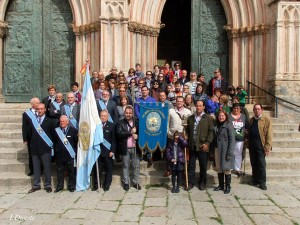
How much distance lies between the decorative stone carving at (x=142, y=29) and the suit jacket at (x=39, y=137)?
561cm

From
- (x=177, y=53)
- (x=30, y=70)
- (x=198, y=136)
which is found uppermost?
(x=177, y=53)

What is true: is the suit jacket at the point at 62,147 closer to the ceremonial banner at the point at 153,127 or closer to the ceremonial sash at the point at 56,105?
the ceremonial sash at the point at 56,105

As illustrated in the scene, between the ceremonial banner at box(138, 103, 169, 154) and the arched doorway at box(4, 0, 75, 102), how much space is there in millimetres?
6153

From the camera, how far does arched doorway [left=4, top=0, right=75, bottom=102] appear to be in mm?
12641

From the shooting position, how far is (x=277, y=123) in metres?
9.91

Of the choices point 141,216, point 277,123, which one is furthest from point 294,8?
point 141,216

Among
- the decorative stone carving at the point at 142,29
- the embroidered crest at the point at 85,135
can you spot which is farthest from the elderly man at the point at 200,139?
the decorative stone carving at the point at 142,29

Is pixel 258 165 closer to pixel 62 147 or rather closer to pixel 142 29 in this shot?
pixel 62 147

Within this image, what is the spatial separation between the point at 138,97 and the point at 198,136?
71.9 inches

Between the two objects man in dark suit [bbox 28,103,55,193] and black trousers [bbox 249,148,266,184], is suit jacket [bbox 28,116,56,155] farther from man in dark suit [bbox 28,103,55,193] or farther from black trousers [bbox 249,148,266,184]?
black trousers [bbox 249,148,266,184]

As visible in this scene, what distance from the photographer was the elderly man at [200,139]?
6918 millimetres

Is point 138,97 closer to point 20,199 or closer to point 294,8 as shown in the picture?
point 20,199

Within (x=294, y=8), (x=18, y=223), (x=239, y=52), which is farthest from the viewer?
(x=239, y=52)

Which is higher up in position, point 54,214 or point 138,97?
point 138,97
